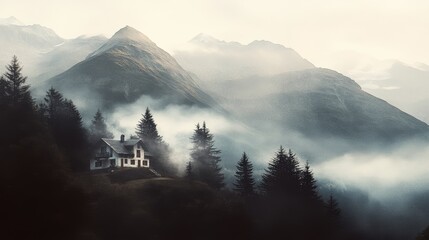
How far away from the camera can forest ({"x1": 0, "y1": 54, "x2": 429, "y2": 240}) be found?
5400 centimetres

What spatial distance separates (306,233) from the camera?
348 feet

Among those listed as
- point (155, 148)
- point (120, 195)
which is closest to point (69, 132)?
point (155, 148)

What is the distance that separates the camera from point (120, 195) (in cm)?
8144

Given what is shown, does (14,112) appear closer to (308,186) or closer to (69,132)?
(69,132)

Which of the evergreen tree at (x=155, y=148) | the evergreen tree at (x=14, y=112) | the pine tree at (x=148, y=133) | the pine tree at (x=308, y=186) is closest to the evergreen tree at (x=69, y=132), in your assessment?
the evergreen tree at (x=14, y=112)

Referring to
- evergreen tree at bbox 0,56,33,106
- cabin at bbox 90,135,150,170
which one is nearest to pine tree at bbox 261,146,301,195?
cabin at bbox 90,135,150,170

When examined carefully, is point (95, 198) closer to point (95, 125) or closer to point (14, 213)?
point (14, 213)

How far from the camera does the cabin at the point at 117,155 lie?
127 metres

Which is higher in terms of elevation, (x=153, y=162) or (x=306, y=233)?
(x=153, y=162)

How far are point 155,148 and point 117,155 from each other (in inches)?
528

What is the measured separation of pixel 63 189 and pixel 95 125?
10065 centimetres

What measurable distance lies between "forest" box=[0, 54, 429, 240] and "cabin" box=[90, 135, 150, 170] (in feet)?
10.2

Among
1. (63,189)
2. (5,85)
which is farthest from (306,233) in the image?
(5,85)

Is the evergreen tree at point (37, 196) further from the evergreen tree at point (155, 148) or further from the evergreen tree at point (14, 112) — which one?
the evergreen tree at point (155, 148)
